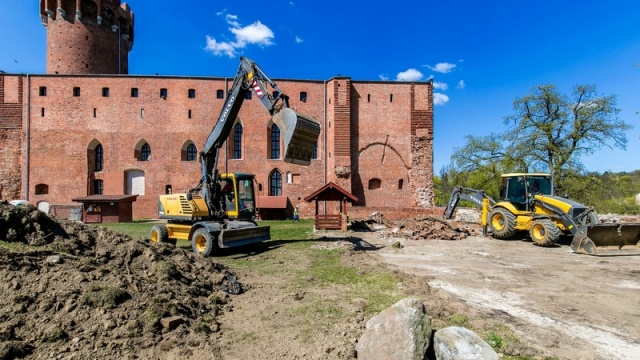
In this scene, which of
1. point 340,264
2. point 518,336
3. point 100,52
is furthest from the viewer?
point 100,52

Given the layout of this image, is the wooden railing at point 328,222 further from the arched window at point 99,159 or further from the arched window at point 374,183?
the arched window at point 99,159

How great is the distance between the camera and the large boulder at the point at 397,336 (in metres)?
3.38

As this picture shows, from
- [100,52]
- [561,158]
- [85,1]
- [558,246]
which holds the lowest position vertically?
[558,246]

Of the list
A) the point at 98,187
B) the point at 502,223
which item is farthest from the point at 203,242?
the point at 98,187

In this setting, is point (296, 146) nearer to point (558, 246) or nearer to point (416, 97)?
point (558, 246)

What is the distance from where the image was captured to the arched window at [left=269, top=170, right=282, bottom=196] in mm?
28203

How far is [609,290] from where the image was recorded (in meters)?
6.44

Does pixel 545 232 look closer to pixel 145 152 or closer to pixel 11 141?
pixel 145 152

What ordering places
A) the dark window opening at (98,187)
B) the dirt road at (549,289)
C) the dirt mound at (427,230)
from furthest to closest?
the dark window opening at (98,187) < the dirt mound at (427,230) < the dirt road at (549,289)

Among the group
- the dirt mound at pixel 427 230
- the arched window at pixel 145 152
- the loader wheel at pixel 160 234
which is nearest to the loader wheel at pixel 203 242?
the loader wheel at pixel 160 234

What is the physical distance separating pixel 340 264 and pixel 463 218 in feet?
55.4

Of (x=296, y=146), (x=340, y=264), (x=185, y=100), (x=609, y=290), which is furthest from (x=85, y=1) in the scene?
(x=609, y=290)

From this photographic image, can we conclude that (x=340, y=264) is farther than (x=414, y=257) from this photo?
No

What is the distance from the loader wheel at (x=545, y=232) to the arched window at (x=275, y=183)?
19741mm
